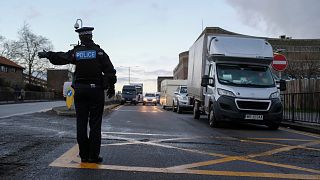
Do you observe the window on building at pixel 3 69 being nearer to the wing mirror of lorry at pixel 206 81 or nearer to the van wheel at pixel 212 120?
the wing mirror of lorry at pixel 206 81

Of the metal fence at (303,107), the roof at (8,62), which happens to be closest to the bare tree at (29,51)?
the roof at (8,62)

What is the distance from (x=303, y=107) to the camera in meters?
15.5

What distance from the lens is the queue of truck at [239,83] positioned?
13391 mm

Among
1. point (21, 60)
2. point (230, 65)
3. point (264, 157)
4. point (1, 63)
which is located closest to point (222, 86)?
point (230, 65)

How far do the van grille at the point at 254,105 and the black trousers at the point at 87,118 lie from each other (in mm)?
7679

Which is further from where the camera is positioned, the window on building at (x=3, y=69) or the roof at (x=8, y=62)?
the roof at (x=8, y=62)

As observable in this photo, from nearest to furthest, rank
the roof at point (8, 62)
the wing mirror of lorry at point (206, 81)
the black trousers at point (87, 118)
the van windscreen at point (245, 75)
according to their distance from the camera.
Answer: the black trousers at point (87, 118) < the van windscreen at point (245, 75) < the wing mirror of lorry at point (206, 81) < the roof at point (8, 62)

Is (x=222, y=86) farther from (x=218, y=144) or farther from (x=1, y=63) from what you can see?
(x=1, y=63)

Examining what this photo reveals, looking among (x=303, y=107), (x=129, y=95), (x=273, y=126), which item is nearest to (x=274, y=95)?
(x=273, y=126)

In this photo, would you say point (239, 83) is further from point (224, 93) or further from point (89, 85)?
point (89, 85)

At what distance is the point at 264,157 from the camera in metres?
7.58

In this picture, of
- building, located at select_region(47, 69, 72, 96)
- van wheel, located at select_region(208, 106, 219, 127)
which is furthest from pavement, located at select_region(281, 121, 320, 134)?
building, located at select_region(47, 69, 72, 96)

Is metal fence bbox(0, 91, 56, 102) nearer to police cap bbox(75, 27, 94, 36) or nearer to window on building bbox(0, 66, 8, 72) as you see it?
window on building bbox(0, 66, 8, 72)

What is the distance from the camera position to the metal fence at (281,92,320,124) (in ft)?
47.9
